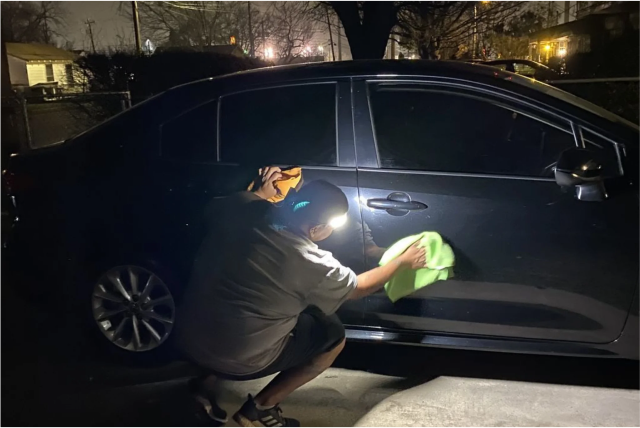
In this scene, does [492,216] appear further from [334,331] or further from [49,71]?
[49,71]

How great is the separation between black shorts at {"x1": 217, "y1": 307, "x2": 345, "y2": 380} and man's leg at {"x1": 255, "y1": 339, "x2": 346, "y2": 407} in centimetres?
2

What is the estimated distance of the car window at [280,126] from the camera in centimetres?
329

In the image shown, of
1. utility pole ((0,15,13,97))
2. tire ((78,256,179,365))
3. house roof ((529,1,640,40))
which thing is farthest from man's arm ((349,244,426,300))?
house roof ((529,1,640,40))

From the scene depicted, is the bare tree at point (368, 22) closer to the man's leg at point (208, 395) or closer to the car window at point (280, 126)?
the car window at point (280, 126)

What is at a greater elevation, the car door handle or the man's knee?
the car door handle

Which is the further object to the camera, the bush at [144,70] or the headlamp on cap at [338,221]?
the bush at [144,70]

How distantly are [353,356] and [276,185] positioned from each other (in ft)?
4.20

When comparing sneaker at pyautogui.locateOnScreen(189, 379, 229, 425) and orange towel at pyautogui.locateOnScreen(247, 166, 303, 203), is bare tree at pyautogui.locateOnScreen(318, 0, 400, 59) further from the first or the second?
sneaker at pyautogui.locateOnScreen(189, 379, 229, 425)

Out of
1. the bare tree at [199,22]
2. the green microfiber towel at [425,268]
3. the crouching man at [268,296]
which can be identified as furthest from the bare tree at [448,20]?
the crouching man at [268,296]

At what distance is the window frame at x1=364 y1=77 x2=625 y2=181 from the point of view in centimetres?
304

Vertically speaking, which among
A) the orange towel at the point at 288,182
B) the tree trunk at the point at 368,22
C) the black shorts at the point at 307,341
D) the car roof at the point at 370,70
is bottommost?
the black shorts at the point at 307,341

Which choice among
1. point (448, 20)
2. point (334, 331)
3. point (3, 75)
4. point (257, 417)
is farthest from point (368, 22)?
point (257, 417)

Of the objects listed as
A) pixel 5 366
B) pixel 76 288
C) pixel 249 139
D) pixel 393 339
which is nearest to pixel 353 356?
pixel 393 339

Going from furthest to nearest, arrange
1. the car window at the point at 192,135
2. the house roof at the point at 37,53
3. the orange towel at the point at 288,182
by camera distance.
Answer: the house roof at the point at 37,53 → the car window at the point at 192,135 → the orange towel at the point at 288,182
